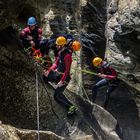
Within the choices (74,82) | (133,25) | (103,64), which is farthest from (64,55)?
(74,82)

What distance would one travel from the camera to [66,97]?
12.5 metres

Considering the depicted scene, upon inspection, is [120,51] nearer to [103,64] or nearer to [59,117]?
[103,64]

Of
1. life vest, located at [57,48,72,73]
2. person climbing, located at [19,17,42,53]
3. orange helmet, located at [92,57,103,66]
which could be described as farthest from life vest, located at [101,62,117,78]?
life vest, located at [57,48,72,73]

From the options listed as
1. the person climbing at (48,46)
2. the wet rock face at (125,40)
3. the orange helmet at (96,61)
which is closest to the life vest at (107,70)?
the orange helmet at (96,61)

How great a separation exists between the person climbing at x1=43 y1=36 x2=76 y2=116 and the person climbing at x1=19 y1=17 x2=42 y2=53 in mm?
933

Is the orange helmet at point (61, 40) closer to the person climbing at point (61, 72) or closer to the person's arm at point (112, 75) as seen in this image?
the person climbing at point (61, 72)

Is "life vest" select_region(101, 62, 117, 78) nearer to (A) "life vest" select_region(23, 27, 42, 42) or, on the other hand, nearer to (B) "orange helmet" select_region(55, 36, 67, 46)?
(A) "life vest" select_region(23, 27, 42, 42)

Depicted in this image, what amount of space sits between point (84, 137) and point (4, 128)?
3568mm

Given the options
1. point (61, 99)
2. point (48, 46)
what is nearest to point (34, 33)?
point (48, 46)

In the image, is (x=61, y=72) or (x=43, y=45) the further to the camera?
(x=43, y=45)

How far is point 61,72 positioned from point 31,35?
5.73 feet

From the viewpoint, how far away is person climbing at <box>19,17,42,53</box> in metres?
11.8

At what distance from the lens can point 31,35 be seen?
468 inches

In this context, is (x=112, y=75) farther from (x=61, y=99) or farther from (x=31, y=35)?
(x=31, y=35)
